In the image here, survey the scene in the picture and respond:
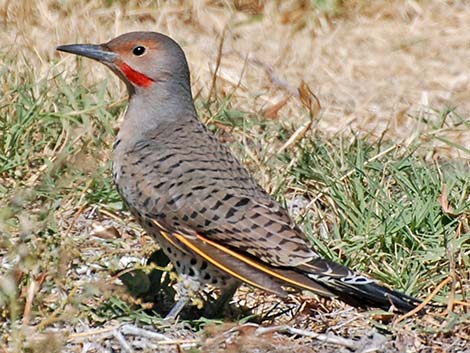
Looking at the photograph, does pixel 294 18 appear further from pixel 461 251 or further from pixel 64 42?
pixel 461 251

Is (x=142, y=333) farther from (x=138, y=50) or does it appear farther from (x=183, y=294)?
(x=138, y=50)

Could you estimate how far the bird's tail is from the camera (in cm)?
414

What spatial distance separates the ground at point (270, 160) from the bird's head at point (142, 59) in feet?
1.29

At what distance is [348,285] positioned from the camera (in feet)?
13.6

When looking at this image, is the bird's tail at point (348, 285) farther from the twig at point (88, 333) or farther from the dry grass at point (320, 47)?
the dry grass at point (320, 47)

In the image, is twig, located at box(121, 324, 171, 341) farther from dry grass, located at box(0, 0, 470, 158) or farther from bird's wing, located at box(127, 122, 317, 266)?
dry grass, located at box(0, 0, 470, 158)

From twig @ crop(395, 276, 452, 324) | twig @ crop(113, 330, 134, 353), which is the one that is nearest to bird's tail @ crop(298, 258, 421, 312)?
twig @ crop(395, 276, 452, 324)

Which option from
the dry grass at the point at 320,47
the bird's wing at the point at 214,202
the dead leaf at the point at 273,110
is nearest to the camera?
the bird's wing at the point at 214,202

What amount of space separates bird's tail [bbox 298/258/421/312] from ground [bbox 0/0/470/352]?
0.69ft

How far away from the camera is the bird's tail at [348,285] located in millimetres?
4137

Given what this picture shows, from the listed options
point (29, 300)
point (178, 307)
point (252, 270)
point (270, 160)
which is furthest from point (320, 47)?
Result: point (29, 300)

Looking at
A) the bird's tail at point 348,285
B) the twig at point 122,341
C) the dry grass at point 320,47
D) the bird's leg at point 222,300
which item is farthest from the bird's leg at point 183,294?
the dry grass at point 320,47

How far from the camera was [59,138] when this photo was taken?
5.51m

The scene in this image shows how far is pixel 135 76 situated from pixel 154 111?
18 centimetres
